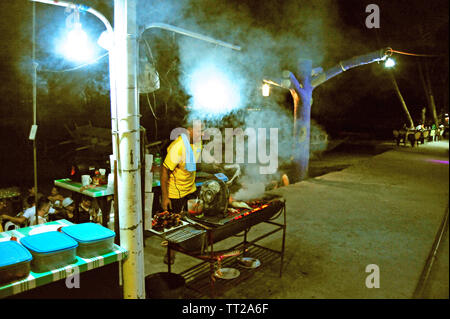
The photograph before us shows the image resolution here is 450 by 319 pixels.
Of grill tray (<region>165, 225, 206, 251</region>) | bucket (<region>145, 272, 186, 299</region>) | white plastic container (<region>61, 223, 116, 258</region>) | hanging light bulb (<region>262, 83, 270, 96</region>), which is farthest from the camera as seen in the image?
hanging light bulb (<region>262, 83, 270, 96</region>)

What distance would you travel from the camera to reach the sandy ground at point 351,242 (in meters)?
4.05

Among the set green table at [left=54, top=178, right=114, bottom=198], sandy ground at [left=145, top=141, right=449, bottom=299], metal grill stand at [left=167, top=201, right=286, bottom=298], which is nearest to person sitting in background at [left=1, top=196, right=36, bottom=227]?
green table at [left=54, top=178, right=114, bottom=198]

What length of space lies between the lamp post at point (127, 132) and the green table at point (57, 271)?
21 cm

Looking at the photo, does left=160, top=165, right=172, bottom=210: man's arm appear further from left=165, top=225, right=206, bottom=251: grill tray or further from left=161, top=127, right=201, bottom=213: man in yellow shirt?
left=165, top=225, right=206, bottom=251: grill tray

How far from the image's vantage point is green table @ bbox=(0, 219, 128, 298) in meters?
2.17

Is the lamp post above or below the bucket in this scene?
above

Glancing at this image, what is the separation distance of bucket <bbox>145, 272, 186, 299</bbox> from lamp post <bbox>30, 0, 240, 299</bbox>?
0.44m

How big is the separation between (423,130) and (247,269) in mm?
16991


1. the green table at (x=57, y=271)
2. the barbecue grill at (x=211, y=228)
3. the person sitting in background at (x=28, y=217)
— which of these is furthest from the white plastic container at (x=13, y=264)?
the person sitting in background at (x=28, y=217)
